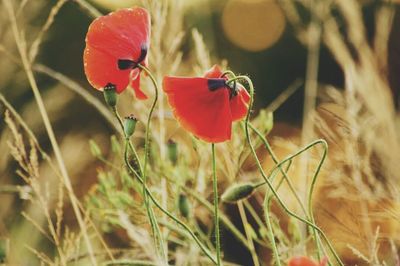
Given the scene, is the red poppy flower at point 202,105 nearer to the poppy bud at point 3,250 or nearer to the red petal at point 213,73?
the red petal at point 213,73

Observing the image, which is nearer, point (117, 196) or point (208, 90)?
point (208, 90)

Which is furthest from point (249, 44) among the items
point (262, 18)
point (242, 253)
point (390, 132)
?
point (390, 132)

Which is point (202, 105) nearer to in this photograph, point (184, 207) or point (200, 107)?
point (200, 107)

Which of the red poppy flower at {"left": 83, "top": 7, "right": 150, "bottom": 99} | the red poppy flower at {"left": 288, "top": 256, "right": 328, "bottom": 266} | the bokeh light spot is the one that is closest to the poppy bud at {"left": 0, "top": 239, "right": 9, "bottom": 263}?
the red poppy flower at {"left": 83, "top": 7, "right": 150, "bottom": 99}

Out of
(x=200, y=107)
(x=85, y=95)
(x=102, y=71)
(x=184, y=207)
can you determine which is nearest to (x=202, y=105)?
(x=200, y=107)

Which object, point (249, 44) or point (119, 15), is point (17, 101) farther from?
point (119, 15)

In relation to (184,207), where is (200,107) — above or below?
above
